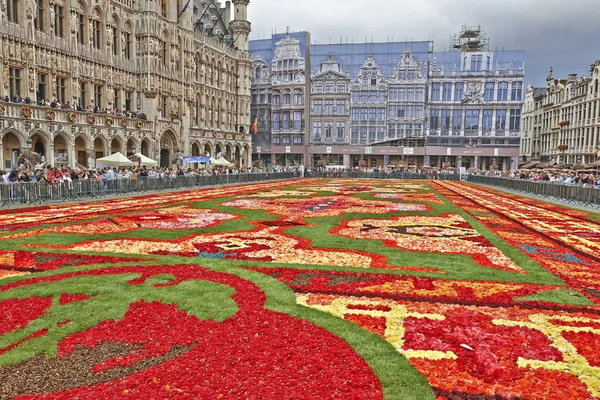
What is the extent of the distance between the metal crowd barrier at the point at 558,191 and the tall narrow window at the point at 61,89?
35.7m

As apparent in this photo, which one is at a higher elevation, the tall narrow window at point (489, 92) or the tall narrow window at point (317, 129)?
the tall narrow window at point (489, 92)

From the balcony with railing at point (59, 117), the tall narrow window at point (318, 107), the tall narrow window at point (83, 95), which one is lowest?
the balcony with railing at point (59, 117)

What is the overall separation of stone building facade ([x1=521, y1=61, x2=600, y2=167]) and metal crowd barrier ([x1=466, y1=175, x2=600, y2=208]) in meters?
18.8

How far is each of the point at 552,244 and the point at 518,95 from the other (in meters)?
72.3

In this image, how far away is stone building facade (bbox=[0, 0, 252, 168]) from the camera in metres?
32.4

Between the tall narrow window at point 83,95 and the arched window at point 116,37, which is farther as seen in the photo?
the arched window at point 116,37

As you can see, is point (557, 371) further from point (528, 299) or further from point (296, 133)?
point (296, 133)

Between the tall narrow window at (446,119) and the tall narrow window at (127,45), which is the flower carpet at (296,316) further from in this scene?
the tall narrow window at (446,119)

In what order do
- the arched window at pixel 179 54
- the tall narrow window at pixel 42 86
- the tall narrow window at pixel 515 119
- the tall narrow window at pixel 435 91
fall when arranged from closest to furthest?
the tall narrow window at pixel 42 86, the arched window at pixel 179 54, the tall narrow window at pixel 515 119, the tall narrow window at pixel 435 91

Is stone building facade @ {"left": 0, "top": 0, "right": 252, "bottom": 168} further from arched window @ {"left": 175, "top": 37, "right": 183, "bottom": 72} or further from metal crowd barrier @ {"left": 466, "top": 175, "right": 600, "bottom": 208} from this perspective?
metal crowd barrier @ {"left": 466, "top": 175, "right": 600, "bottom": 208}

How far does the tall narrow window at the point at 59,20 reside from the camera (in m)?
35.7

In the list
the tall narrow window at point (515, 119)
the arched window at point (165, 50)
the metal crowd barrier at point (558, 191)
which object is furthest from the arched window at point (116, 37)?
the tall narrow window at point (515, 119)

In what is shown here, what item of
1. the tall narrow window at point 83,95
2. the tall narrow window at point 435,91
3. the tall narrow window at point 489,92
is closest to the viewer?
the tall narrow window at point 83,95

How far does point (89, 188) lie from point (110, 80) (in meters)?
21.7
